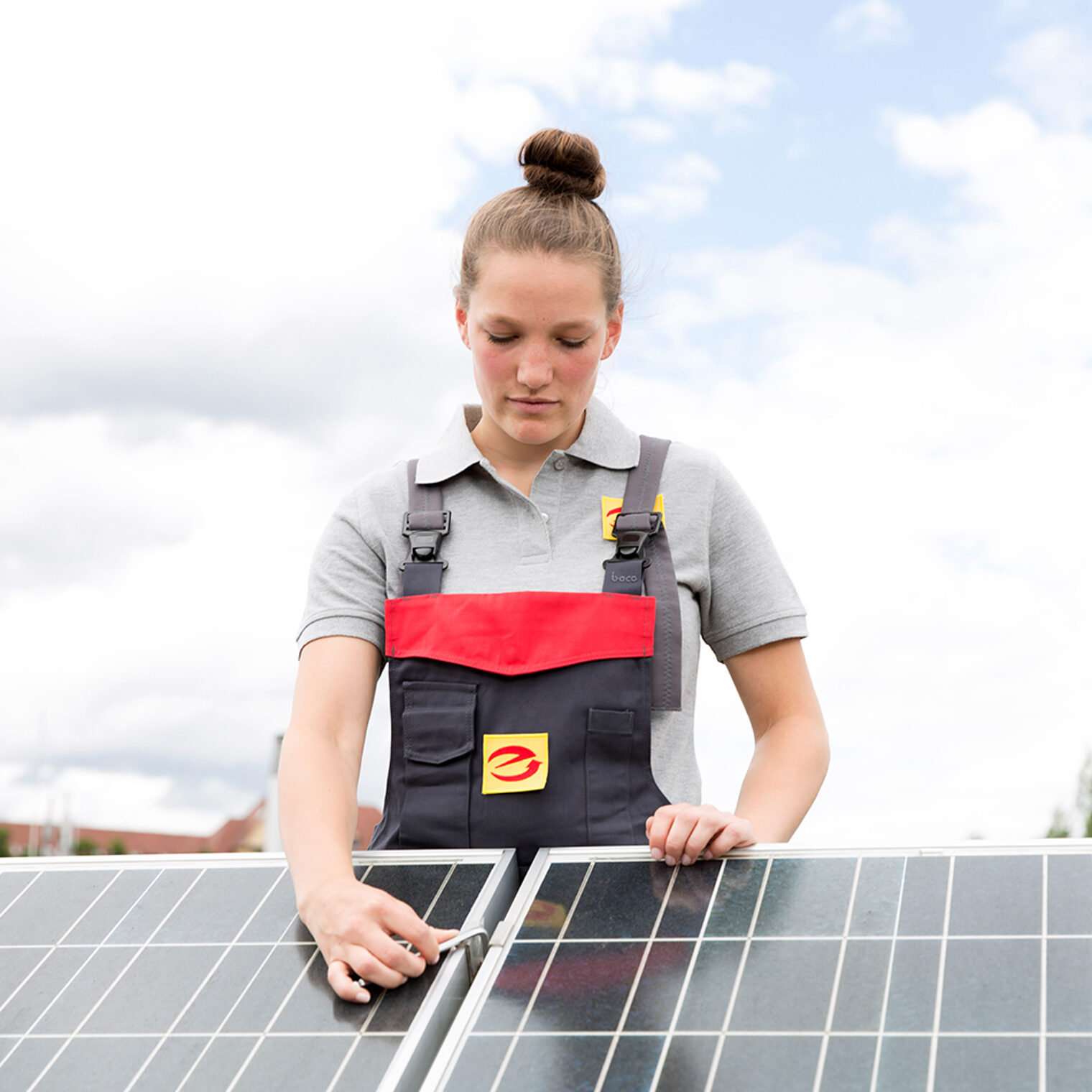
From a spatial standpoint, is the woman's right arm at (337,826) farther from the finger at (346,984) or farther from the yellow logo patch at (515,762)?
the yellow logo patch at (515,762)

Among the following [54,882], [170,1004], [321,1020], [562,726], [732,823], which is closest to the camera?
[321,1020]

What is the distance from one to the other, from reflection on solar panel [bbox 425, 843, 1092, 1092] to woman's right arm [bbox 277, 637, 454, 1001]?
6.4 inches

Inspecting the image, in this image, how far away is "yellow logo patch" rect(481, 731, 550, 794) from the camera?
8.16ft

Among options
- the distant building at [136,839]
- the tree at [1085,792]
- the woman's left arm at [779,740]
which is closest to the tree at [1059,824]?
the tree at [1085,792]

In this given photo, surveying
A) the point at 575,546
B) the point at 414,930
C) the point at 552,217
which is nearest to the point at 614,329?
the point at 552,217

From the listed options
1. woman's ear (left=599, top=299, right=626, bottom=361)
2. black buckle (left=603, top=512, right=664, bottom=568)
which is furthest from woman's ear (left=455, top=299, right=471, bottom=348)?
black buckle (left=603, top=512, right=664, bottom=568)

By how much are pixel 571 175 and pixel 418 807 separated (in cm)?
150

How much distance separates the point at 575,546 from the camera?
107 inches

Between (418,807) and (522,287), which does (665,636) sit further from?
(522,287)

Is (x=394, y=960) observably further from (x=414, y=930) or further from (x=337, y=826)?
(x=337, y=826)

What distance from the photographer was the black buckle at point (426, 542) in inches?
106

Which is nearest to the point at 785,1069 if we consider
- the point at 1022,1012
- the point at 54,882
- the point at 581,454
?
the point at 1022,1012

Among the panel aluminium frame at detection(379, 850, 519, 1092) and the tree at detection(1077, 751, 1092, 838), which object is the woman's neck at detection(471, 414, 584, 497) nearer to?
the panel aluminium frame at detection(379, 850, 519, 1092)

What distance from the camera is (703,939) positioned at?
6.64 feet
